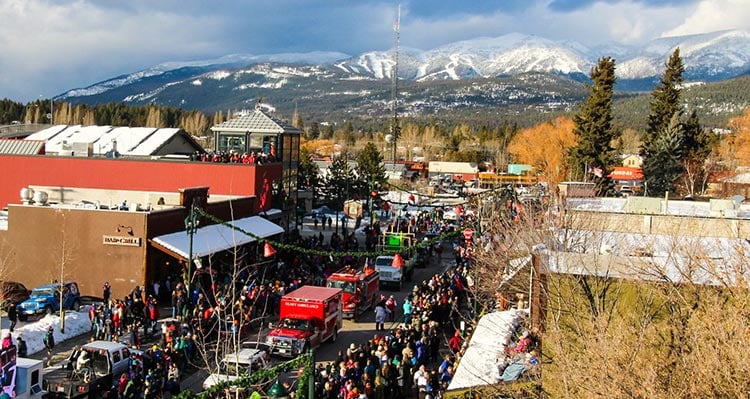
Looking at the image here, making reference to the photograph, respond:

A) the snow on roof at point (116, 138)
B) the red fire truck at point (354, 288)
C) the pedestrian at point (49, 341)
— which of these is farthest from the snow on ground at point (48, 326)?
the snow on roof at point (116, 138)

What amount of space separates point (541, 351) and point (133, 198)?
96.4ft

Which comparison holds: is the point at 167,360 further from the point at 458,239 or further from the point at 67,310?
the point at 458,239

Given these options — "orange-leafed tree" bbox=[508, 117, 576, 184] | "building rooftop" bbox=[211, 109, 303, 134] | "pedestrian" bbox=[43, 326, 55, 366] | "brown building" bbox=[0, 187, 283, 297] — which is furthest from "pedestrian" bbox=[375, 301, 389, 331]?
"orange-leafed tree" bbox=[508, 117, 576, 184]

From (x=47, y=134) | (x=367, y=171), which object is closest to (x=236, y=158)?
(x=47, y=134)

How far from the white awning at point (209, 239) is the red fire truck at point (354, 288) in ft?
12.7

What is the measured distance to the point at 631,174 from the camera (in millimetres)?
101188

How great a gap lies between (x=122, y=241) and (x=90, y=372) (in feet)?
38.4

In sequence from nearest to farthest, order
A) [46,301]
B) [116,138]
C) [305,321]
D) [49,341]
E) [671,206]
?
[49,341] < [305,321] < [46,301] < [671,206] < [116,138]

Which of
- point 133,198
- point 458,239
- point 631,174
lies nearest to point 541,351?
point 133,198

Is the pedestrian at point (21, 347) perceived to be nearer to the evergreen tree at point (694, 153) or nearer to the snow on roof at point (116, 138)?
the snow on roof at point (116, 138)

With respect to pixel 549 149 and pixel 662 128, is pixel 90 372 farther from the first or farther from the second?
pixel 549 149

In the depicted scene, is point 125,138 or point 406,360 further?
point 125,138

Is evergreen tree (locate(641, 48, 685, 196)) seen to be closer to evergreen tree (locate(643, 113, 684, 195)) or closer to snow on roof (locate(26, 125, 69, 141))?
evergreen tree (locate(643, 113, 684, 195))

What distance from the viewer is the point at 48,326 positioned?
2478 cm
